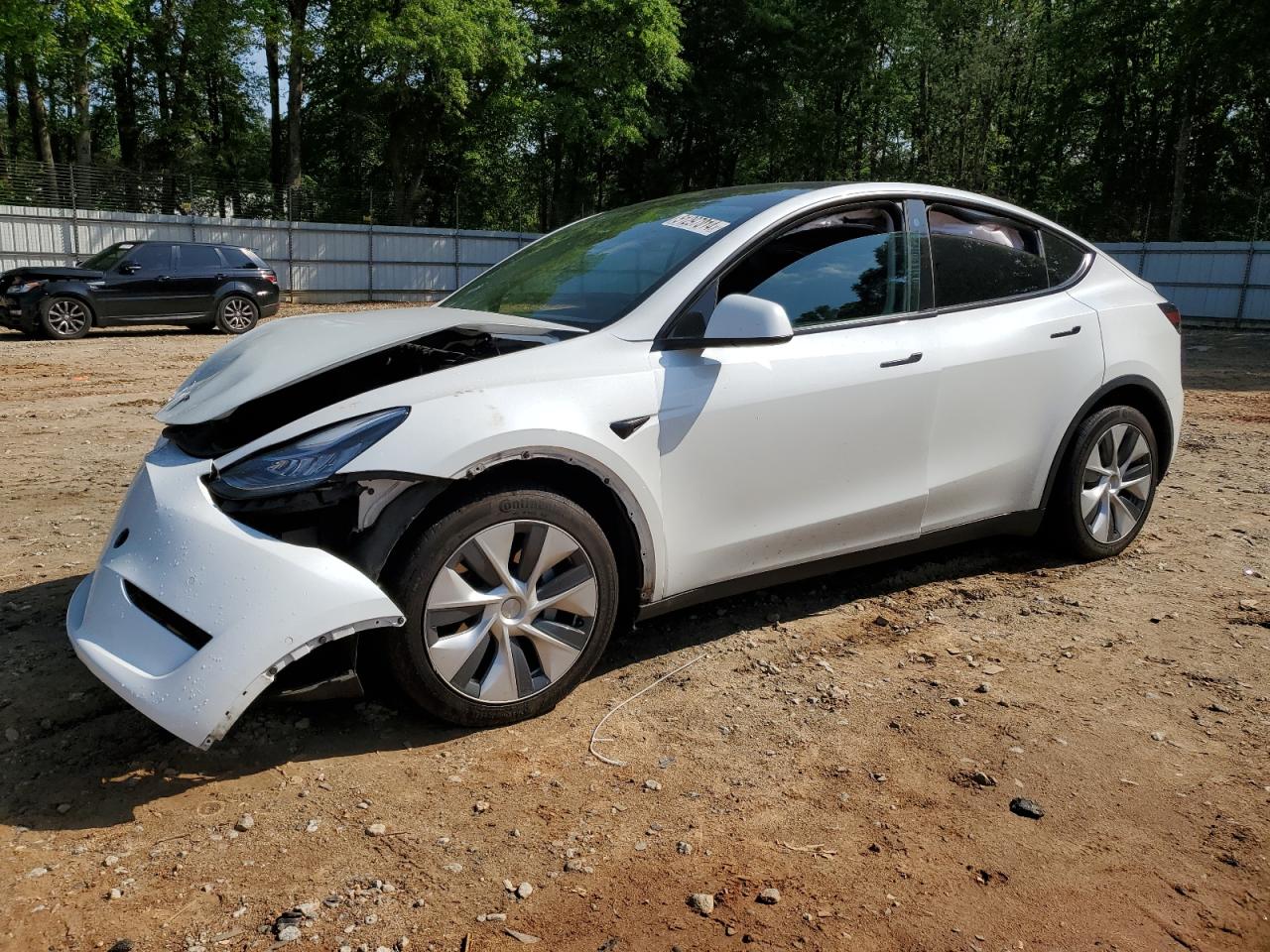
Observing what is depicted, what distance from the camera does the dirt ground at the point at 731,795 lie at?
2.17m

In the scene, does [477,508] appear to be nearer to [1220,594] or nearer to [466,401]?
[466,401]

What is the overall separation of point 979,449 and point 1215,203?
127 ft

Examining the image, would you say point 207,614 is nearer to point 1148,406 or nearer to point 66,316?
point 1148,406

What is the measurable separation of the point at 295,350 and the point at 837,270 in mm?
1997

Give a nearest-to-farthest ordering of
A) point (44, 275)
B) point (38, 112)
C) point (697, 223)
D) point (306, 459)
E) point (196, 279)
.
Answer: point (306, 459) < point (697, 223) < point (44, 275) < point (196, 279) < point (38, 112)

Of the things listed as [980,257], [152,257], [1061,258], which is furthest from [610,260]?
[152,257]

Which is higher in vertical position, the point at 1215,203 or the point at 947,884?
the point at 1215,203

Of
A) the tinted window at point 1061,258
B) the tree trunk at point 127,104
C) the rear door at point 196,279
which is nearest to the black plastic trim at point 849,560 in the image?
the tinted window at point 1061,258

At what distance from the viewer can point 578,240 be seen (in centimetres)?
413

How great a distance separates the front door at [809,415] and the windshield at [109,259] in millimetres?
15045

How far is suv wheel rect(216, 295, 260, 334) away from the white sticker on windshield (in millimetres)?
14703

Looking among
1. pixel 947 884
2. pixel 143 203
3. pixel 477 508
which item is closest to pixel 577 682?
pixel 477 508

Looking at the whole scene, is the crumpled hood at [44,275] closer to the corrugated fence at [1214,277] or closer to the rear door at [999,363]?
the rear door at [999,363]

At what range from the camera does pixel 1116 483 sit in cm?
457
